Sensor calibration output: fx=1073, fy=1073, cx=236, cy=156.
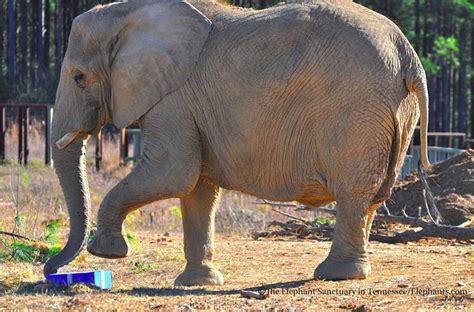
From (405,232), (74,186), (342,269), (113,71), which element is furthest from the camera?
(405,232)

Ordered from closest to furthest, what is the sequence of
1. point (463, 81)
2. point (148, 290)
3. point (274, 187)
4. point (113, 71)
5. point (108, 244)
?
1. point (148, 290)
2. point (108, 244)
3. point (274, 187)
4. point (113, 71)
5. point (463, 81)

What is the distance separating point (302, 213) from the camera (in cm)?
1616

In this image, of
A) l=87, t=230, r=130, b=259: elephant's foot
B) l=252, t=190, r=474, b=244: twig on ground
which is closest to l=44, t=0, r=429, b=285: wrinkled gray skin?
l=87, t=230, r=130, b=259: elephant's foot

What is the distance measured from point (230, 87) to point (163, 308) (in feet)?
7.44

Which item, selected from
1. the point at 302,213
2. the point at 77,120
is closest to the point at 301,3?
the point at 77,120

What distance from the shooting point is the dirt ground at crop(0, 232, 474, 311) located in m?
7.50

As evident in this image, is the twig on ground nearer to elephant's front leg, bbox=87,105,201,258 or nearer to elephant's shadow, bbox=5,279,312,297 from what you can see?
elephant's shadow, bbox=5,279,312,297

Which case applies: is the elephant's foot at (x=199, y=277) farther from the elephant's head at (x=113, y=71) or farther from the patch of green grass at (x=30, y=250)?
the patch of green grass at (x=30, y=250)

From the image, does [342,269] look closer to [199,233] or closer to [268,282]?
[268,282]

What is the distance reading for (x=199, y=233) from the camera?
9352mm

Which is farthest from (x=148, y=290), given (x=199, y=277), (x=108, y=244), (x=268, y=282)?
(x=268, y=282)

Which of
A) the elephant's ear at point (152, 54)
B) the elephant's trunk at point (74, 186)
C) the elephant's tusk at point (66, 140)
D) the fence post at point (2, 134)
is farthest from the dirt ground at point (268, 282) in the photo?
the fence post at point (2, 134)

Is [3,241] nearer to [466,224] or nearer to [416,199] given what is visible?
[466,224]

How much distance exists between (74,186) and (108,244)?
2.51 ft
